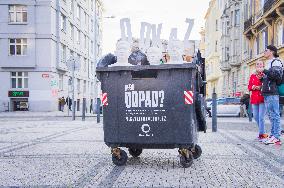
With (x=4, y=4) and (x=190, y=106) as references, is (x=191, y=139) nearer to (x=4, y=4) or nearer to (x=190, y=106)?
(x=190, y=106)

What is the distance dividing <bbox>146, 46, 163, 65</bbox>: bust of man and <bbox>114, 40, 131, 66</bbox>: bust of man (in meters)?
0.29

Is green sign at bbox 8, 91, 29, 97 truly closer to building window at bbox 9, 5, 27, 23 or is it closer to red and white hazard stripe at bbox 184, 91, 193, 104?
building window at bbox 9, 5, 27, 23

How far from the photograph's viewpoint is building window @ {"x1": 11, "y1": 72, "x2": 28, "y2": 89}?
112ft

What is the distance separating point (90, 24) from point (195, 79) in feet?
160

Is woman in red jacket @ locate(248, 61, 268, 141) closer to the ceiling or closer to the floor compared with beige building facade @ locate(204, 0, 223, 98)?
closer to the floor

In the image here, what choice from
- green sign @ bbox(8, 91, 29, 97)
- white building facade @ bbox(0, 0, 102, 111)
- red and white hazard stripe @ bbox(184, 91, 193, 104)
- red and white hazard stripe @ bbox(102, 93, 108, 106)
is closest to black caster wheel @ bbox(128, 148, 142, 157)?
red and white hazard stripe @ bbox(102, 93, 108, 106)

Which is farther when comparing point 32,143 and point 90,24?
point 90,24

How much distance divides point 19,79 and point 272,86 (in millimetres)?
29151

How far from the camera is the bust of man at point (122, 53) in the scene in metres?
5.40

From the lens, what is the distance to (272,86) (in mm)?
7887

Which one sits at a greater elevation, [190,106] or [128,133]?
[190,106]

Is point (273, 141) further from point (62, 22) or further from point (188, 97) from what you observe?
point (62, 22)

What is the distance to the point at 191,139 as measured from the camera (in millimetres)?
5172

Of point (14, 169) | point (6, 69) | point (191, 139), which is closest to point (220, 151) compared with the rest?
point (191, 139)
